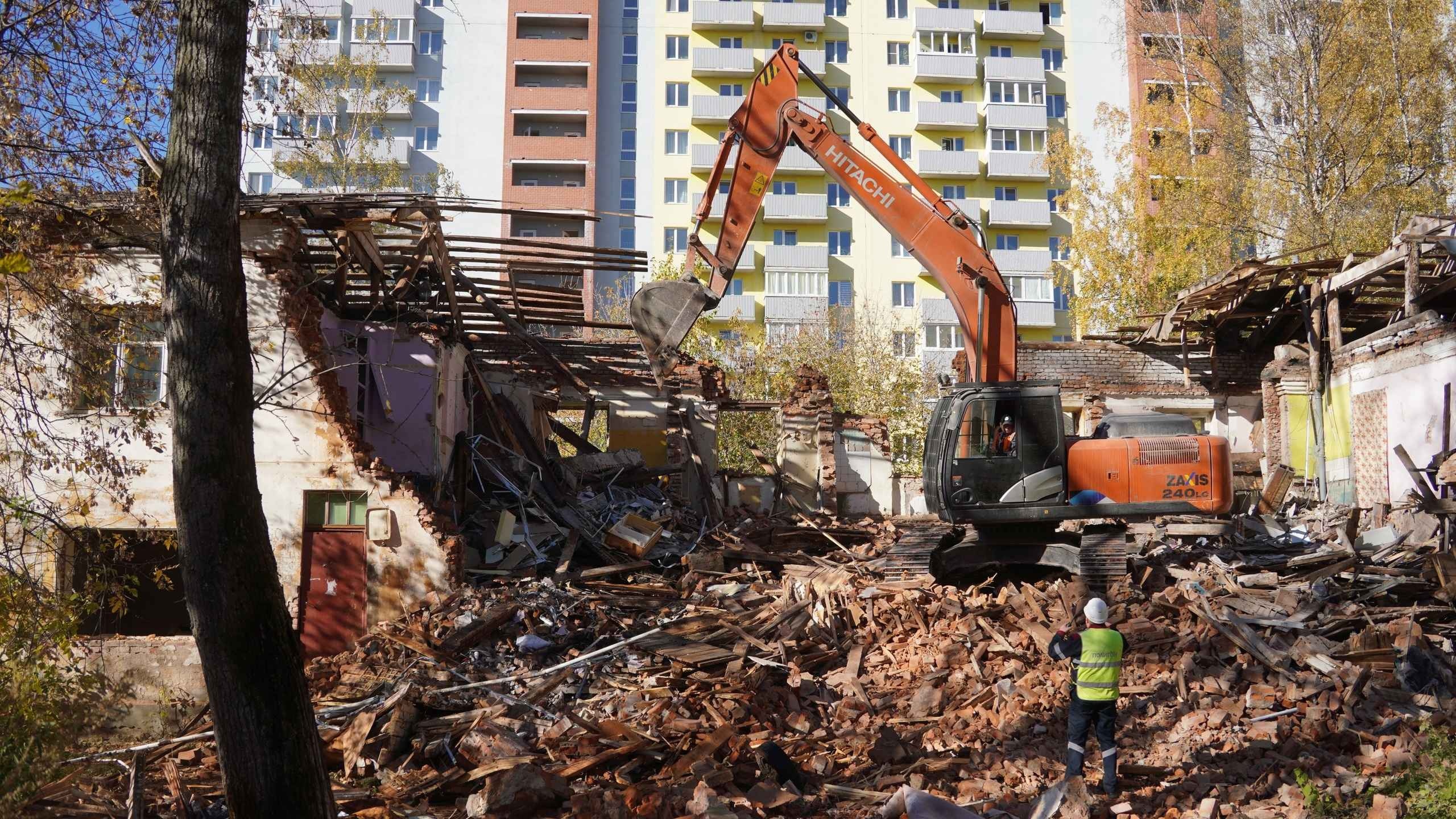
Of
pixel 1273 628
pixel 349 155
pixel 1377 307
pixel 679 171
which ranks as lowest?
pixel 1273 628

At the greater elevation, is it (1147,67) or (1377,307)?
(1147,67)

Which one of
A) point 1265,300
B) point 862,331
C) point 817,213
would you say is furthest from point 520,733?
point 817,213

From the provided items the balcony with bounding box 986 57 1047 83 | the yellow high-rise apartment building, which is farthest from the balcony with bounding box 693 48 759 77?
the balcony with bounding box 986 57 1047 83

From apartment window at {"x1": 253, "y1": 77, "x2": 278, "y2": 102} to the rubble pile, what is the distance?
205 inches

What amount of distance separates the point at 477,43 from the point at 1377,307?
3628 centimetres

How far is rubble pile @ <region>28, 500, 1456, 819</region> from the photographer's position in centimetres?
806

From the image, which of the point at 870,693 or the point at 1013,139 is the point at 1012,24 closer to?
the point at 1013,139

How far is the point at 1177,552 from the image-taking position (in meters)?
14.2

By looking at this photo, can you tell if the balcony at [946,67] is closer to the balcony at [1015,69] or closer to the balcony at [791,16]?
the balcony at [1015,69]

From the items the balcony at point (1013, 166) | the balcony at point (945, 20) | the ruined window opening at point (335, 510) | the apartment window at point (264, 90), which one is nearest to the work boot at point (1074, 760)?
the apartment window at point (264, 90)

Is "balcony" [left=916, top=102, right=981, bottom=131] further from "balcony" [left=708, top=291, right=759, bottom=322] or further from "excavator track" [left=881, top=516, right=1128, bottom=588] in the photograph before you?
"excavator track" [left=881, top=516, right=1128, bottom=588]

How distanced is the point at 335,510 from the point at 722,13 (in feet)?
121

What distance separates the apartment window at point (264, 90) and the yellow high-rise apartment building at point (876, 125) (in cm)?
3409

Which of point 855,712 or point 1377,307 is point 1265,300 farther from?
point 855,712
